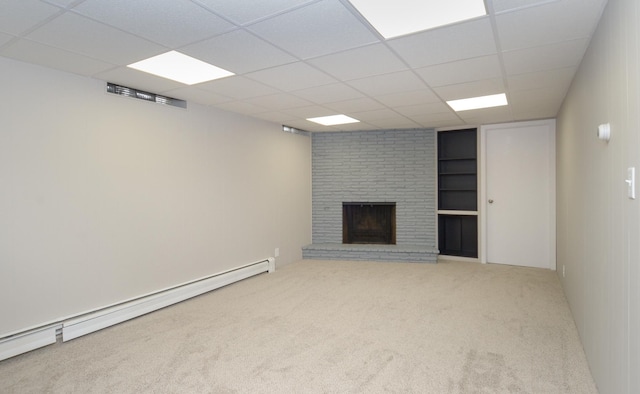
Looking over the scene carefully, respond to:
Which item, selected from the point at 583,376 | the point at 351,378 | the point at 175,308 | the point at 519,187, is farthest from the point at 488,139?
the point at 175,308

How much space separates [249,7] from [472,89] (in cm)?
257

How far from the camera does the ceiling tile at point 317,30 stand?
203 cm

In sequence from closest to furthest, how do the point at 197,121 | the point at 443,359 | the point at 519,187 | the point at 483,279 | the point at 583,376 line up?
the point at 583,376 < the point at 443,359 < the point at 197,121 < the point at 483,279 < the point at 519,187

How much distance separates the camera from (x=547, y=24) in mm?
2186

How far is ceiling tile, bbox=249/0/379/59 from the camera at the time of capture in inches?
79.8

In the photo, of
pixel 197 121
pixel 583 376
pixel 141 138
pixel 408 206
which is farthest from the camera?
pixel 408 206

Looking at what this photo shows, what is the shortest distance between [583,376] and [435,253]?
3.50 meters

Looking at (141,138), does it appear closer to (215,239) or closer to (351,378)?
(215,239)

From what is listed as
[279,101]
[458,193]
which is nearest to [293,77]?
[279,101]

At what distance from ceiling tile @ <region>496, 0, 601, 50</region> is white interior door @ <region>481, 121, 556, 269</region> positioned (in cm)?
347

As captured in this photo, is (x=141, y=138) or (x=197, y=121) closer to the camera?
(x=141, y=138)

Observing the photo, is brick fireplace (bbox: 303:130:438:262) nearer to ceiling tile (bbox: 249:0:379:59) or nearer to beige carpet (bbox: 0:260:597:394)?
beige carpet (bbox: 0:260:597:394)

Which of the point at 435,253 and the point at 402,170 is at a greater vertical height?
the point at 402,170

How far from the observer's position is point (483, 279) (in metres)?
4.77
